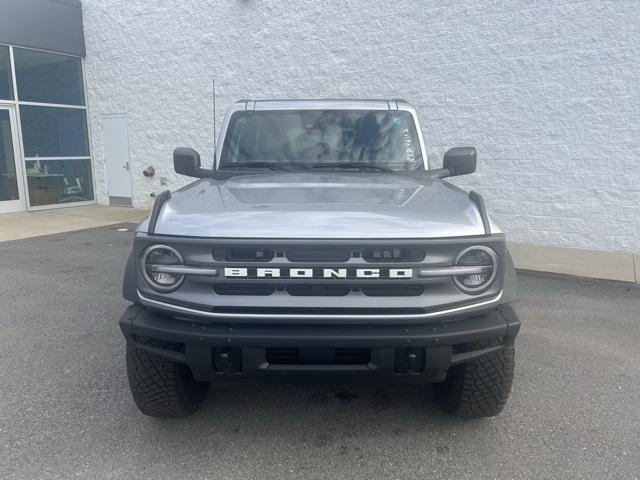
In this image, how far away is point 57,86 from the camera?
41.1 feet

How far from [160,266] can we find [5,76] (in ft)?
37.9

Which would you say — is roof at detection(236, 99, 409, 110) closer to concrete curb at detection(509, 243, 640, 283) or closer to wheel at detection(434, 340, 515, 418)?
wheel at detection(434, 340, 515, 418)

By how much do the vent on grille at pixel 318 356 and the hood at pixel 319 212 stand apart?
0.53 metres

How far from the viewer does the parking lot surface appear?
260 centimetres

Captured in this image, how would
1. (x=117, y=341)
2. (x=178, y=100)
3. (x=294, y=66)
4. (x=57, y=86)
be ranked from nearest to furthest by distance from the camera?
(x=117, y=341), (x=294, y=66), (x=178, y=100), (x=57, y=86)

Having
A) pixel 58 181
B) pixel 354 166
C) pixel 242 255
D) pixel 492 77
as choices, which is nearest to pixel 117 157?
pixel 58 181

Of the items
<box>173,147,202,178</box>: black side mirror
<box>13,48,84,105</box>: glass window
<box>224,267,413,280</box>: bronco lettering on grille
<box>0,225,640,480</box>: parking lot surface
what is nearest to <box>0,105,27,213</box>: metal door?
<box>13,48,84,105</box>: glass window

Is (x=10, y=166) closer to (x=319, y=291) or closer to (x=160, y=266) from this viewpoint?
(x=160, y=266)

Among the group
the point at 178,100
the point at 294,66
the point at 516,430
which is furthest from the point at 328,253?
the point at 178,100

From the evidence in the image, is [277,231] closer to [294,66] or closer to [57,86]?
[294,66]

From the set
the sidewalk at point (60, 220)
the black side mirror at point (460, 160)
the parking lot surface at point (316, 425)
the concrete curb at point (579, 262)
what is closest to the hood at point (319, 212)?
the black side mirror at point (460, 160)

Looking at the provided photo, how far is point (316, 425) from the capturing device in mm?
2984

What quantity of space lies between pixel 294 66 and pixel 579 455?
8722 mm

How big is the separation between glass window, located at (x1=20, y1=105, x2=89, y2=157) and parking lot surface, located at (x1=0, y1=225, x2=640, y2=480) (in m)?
9.24
